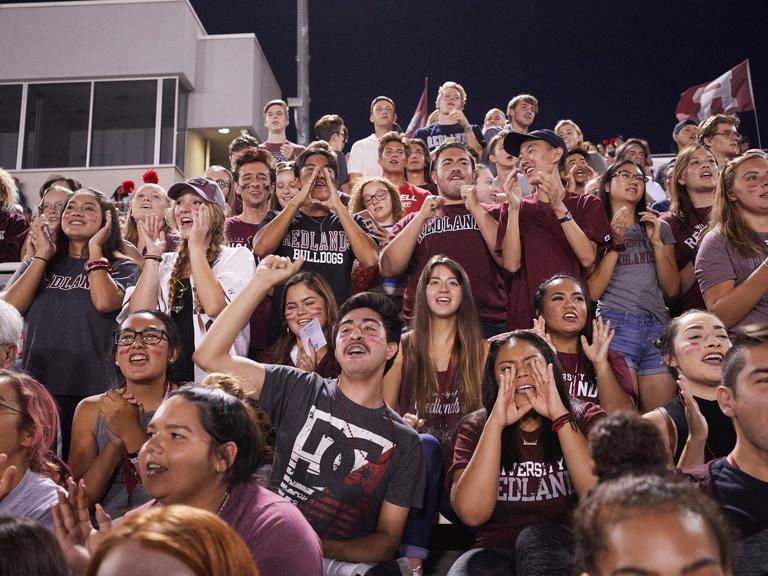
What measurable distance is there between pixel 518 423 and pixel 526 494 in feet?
0.98

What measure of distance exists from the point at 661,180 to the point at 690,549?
21.2 feet

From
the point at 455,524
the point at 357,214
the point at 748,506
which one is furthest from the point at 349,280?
the point at 748,506

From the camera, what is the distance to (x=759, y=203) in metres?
4.36

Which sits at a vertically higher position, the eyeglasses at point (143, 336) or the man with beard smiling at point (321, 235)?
the man with beard smiling at point (321, 235)

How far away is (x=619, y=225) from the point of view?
4.89 meters

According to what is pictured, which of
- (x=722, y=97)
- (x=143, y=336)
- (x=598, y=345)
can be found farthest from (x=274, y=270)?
Result: (x=722, y=97)

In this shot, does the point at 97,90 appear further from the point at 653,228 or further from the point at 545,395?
the point at 545,395

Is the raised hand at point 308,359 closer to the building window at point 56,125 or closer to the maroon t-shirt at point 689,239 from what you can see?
the maroon t-shirt at point 689,239

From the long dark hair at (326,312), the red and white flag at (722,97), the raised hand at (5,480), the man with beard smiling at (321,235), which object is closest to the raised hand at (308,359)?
the long dark hair at (326,312)

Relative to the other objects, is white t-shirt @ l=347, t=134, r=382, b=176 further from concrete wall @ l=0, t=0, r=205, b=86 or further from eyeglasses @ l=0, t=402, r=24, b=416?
concrete wall @ l=0, t=0, r=205, b=86

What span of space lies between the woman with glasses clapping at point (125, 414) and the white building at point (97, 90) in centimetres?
1202

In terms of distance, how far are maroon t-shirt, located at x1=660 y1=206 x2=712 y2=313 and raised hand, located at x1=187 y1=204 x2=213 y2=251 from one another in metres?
2.83

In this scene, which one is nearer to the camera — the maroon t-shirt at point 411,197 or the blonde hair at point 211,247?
the blonde hair at point 211,247

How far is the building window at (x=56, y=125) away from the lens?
15.6 m
